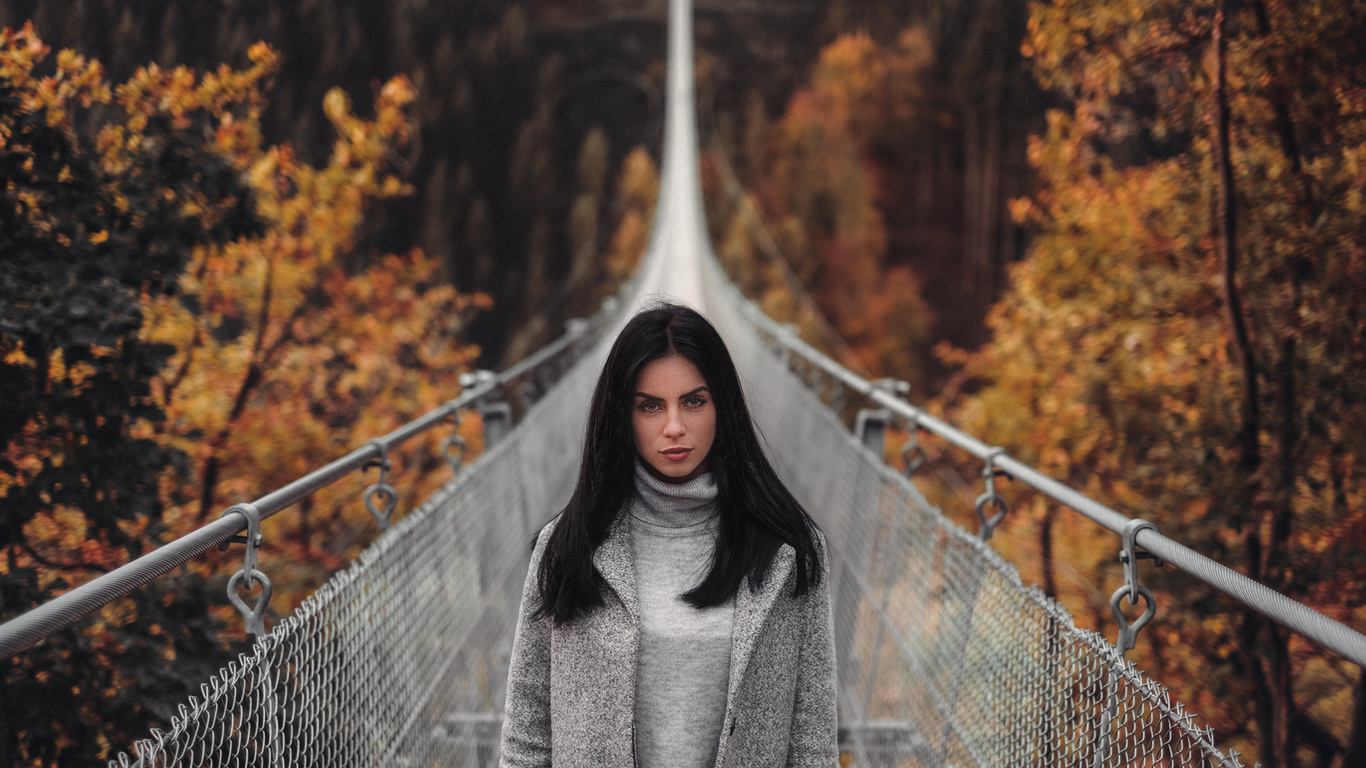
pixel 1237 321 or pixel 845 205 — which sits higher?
pixel 845 205

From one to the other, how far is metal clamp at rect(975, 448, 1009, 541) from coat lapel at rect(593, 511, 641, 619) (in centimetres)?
57

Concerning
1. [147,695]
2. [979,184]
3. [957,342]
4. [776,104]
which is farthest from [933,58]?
[147,695]

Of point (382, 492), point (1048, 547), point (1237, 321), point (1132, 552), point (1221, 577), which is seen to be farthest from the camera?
point (1048, 547)

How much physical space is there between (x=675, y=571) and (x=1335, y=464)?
2.85 metres

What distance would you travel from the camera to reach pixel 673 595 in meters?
0.85

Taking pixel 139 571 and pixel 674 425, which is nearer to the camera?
pixel 139 571

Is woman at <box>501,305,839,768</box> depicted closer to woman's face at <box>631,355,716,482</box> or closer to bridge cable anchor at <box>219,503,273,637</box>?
woman's face at <box>631,355,716,482</box>

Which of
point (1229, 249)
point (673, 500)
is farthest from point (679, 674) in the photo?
point (1229, 249)

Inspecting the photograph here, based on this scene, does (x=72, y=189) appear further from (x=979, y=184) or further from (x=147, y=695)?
(x=979, y=184)

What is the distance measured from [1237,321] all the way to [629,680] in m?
3.33

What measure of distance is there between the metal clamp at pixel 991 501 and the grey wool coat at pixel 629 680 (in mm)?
452

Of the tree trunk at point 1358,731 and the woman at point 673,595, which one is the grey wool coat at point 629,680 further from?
the tree trunk at point 1358,731

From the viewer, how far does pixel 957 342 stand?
45.6 ft

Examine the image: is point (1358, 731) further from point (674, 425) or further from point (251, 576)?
point (251, 576)
